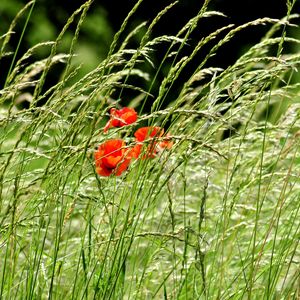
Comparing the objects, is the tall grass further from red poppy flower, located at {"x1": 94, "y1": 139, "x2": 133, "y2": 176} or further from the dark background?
the dark background

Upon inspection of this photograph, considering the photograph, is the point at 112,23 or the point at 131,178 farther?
the point at 112,23

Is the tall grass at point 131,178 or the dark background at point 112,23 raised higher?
the dark background at point 112,23

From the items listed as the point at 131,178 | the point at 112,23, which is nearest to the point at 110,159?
the point at 131,178

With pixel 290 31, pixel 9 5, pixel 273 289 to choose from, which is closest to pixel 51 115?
pixel 273 289

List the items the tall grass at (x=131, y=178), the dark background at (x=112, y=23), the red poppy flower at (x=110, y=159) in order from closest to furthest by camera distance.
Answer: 1. the tall grass at (x=131, y=178)
2. the red poppy flower at (x=110, y=159)
3. the dark background at (x=112, y=23)

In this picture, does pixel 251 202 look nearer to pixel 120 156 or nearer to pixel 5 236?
pixel 120 156

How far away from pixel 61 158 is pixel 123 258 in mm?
299

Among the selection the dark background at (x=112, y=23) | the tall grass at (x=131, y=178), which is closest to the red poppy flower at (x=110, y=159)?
the tall grass at (x=131, y=178)

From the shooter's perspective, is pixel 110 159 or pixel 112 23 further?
pixel 112 23

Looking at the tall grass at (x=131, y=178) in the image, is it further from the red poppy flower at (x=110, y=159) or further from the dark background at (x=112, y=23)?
the dark background at (x=112, y=23)

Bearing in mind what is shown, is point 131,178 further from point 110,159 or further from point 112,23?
point 112,23

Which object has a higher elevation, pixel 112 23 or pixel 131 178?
pixel 112 23

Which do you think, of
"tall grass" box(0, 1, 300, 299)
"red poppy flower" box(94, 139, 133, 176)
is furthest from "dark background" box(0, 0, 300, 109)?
"red poppy flower" box(94, 139, 133, 176)

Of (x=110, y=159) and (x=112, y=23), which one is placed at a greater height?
(x=112, y=23)
